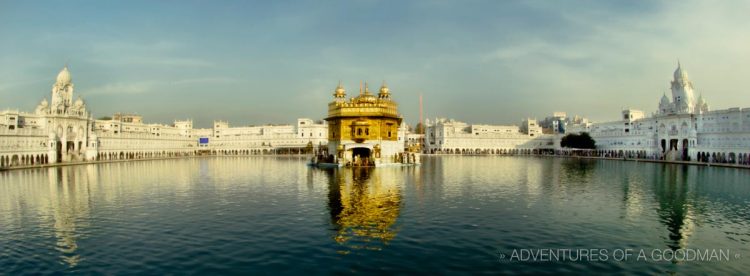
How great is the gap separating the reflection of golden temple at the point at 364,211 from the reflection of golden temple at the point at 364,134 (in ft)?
73.1

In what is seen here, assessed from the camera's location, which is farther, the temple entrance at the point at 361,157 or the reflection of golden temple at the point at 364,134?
the reflection of golden temple at the point at 364,134

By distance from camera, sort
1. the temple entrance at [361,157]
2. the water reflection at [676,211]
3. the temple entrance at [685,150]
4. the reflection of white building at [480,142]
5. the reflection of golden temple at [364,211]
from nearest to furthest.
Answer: the reflection of golden temple at [364,211] < the water reflection at [676,211] < the temple entrance at [361,157] < the temple entrance at [685,150] < the reflection of white building at [480,142]

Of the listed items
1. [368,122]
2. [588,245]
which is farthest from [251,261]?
[368,122]

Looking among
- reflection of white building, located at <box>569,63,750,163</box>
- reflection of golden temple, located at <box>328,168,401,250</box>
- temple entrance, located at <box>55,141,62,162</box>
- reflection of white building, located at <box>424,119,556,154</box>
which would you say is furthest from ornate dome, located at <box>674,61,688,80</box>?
temple entrance, located at <box>55,141,62,162</box>

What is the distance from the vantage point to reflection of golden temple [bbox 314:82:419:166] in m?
57.4

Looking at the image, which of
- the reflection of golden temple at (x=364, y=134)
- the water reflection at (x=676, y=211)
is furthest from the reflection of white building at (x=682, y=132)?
the reflection of golden temple at (x=364, y=134)

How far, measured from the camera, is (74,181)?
36.7m

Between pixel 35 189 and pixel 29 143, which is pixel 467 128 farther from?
pixel 35 189

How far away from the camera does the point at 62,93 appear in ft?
235

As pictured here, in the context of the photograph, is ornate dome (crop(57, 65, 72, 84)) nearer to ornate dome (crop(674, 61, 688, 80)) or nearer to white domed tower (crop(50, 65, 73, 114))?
white domed tower (crop(50, 65, 73, 114))

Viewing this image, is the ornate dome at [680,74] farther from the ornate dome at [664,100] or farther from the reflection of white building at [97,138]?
the reflection of white building at [97,138]

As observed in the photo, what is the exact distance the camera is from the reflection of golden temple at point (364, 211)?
629 inches

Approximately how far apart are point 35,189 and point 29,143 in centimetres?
3863

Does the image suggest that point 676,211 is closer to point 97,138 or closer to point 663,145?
point 663,145
